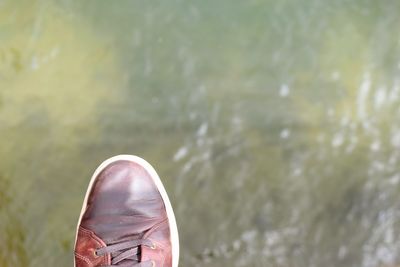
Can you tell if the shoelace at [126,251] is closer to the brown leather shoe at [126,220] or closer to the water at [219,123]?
the brown leather shoe at [126,220]

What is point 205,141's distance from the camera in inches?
51.1

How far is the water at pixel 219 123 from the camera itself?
130 cm

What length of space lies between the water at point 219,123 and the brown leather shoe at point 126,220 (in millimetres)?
72

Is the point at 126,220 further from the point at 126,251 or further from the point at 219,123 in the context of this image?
the point at 219,123

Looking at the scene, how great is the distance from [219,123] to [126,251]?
1.18 ft

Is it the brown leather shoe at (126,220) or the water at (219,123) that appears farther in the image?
the water at (219,123)

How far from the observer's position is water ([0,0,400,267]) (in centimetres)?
130

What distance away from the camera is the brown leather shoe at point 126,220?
117cm

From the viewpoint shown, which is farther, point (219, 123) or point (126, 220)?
point (219, 123)

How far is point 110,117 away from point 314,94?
0.48 m

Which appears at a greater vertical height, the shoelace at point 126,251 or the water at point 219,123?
the water at point 219,123

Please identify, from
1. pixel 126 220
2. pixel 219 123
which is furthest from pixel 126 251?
pixel 219 123

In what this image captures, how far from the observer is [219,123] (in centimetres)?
130

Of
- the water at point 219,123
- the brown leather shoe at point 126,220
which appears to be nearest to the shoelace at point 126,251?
the brown leather shoe at point 126,220
